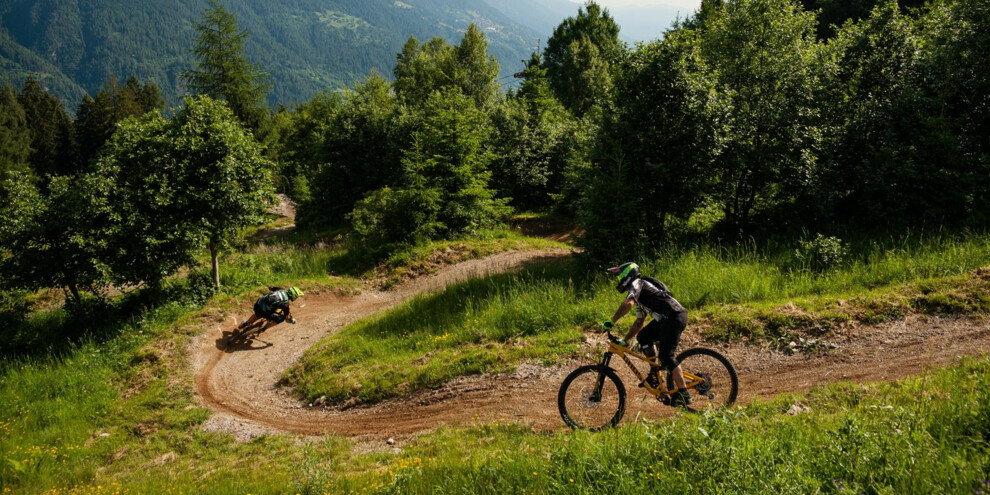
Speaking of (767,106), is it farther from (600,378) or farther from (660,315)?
(600,378)

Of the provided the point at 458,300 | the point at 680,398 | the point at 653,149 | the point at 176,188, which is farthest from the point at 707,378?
the point at 176,188

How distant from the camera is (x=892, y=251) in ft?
37.2

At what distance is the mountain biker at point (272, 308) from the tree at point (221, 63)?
27509 mm

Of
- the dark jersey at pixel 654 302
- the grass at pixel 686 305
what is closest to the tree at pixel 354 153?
the grass at pixel 686 305

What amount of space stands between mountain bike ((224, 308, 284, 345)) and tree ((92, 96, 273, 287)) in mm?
3575

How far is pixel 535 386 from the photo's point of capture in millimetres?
9445

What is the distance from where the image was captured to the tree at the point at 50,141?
215ft

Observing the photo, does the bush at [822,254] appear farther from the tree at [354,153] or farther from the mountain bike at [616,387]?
the tree at [354,153]

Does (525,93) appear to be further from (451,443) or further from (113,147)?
(451,443)

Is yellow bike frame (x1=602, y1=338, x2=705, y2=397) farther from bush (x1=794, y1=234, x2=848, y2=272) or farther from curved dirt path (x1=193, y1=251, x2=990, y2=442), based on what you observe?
bush (x1=794, y1=234, x2=848, y2=272)

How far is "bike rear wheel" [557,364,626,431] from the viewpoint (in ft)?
24.1

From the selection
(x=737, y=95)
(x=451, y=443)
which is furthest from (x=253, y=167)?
(x=737, y=95)

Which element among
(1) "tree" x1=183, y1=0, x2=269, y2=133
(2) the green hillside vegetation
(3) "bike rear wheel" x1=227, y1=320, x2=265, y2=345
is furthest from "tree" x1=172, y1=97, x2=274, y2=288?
(1) "tree" x1=183, y1=0, x2=269, y2=133

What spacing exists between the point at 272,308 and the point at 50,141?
256ft
